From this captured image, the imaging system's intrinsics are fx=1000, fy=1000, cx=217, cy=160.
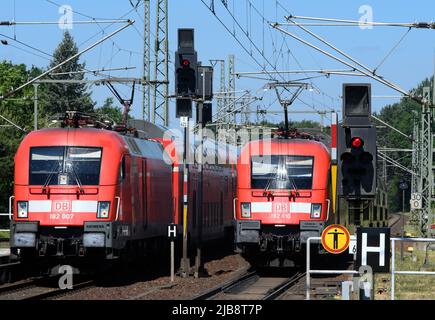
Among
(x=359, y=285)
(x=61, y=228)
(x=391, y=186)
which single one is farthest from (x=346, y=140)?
(x=391, y=186)

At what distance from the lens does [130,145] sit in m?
22.8

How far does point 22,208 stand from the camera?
70.3 ft

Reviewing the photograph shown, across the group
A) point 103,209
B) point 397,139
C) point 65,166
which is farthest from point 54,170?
point 397,139

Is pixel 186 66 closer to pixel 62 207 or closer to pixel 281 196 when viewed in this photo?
pixel 62 207

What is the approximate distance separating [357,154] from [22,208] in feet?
31.2

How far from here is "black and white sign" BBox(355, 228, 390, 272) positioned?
13.6 m

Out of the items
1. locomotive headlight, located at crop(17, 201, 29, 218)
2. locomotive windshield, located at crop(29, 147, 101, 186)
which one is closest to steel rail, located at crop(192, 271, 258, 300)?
locomotive windshield, located at crop(29, 147, 101, 186)

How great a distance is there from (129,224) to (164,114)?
1345cm


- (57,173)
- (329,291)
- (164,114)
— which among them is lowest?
(329,291)

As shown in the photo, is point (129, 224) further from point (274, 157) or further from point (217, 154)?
point (217, 154)

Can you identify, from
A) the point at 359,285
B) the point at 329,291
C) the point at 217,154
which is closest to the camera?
the point at 359,285

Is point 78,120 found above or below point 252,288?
above

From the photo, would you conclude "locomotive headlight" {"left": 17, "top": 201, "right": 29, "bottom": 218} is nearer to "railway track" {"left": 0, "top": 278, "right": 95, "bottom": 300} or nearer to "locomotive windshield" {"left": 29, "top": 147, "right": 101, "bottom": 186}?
"locomotive windshield" {"left": 29, "top": 147, "right": 101, "bottom": 186}
